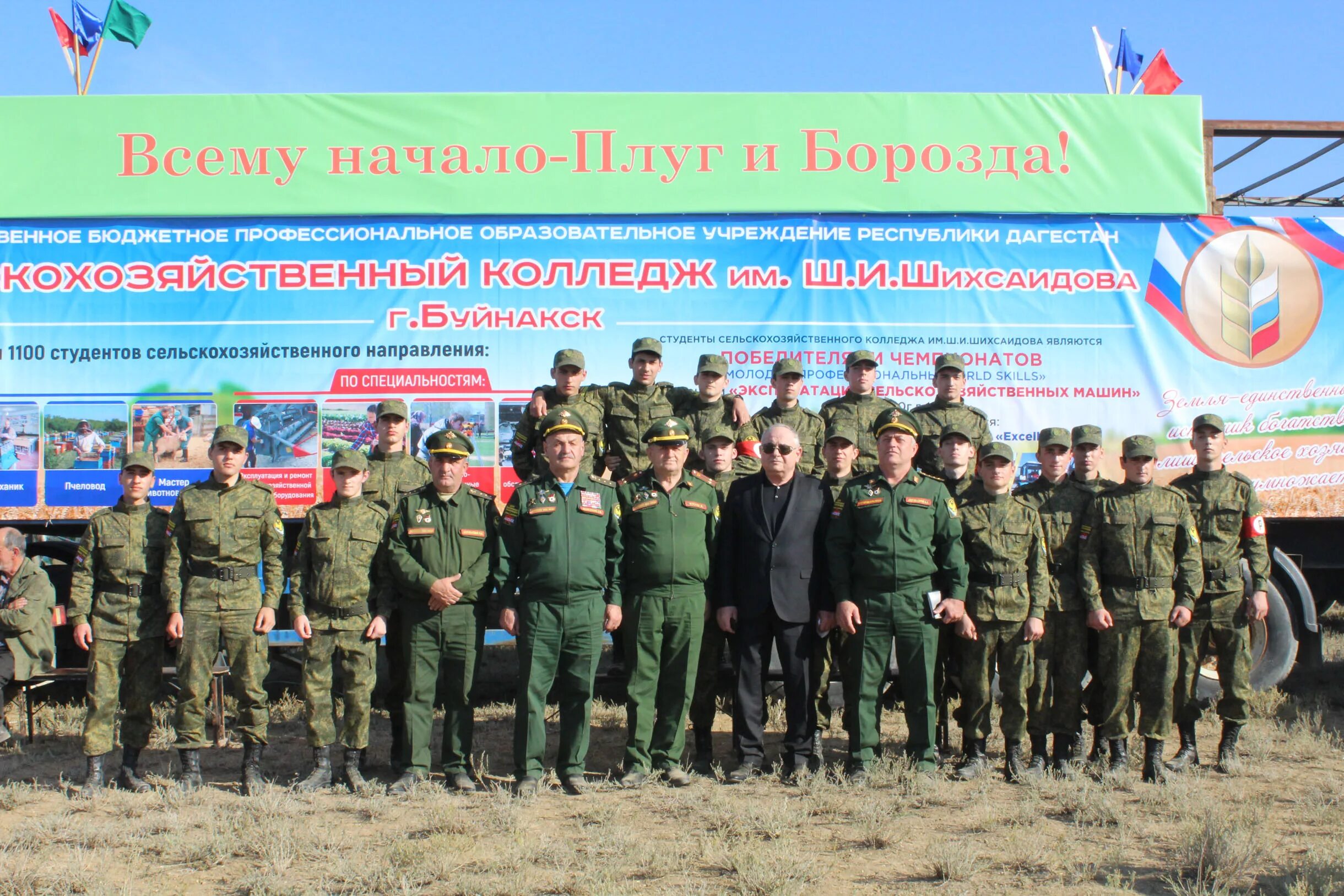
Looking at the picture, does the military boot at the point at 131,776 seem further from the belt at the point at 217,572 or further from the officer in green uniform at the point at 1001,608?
the officer in green uniform at the point at 1001,608

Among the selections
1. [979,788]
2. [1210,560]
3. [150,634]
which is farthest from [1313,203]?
[150,634]

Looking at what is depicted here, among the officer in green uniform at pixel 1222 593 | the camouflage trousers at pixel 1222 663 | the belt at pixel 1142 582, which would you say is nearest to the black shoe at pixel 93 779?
the belt at pixel 1142 582

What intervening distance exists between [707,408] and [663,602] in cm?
130

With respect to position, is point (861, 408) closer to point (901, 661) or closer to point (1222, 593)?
point (901, 661)

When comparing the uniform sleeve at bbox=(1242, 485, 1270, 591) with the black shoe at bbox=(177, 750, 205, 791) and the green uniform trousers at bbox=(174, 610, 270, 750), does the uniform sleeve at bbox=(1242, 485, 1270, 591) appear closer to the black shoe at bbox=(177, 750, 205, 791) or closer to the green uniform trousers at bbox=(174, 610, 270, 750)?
the green uniform trousers at bbox=(174, 610, 270, 750)

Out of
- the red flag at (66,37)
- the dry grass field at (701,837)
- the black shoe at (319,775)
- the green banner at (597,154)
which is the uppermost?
the red flag at (66,37)

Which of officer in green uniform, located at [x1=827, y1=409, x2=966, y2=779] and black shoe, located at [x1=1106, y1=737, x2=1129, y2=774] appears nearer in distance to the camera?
officer in green uniform, located at [x1=827, y1=409, x2=966, y2=779]

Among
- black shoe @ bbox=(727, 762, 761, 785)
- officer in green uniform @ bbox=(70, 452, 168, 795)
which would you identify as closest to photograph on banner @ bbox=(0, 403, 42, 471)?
officer in green uniform @ bbox=(70, 452, 168, 795)

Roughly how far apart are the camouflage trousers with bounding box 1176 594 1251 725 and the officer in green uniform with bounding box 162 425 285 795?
4.49 m

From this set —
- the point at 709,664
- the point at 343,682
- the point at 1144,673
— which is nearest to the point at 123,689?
the point at 343,682

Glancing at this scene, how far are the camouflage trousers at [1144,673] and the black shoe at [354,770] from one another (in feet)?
11.7

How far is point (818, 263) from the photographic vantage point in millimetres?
6141

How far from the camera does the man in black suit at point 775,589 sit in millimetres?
4930

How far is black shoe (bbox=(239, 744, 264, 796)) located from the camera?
4805 millimetres
